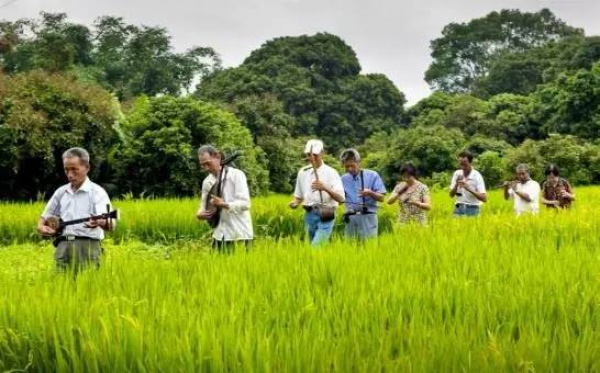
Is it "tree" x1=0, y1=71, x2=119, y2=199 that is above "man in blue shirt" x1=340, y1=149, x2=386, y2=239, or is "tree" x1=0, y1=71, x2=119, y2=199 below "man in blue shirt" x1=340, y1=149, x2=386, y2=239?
above

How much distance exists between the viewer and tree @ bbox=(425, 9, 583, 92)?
51438mm

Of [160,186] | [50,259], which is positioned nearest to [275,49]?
[160,186]

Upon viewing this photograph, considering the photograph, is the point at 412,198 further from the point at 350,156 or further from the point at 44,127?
the point at 44,127

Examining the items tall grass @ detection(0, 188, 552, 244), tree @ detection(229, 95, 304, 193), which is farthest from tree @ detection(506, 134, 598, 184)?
tall grass @ detection(0, 188, 552, 244)

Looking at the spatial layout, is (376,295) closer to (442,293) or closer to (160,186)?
(442,293)

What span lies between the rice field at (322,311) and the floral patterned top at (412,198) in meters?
1.55

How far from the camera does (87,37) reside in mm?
35719

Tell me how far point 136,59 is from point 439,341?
114 feet

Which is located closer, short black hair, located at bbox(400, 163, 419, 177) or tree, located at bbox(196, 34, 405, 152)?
short black hair, located at bbox(400, 163, 419, 177)

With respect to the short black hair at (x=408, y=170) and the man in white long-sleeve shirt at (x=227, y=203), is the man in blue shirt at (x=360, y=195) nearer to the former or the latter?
the short black hair at (x=408, y=170)

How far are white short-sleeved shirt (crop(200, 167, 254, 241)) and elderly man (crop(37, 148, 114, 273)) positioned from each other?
98 cm

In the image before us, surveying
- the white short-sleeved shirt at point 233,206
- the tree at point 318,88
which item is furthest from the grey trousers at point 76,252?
the tree at point 318,88

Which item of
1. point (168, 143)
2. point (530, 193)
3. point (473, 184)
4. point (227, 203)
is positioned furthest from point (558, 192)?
point (168, 143)

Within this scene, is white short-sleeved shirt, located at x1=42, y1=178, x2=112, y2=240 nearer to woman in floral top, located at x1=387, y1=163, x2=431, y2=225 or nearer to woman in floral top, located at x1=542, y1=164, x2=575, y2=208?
woman in floral top, located at x1=387, y1=163, x2=431, y2=225
